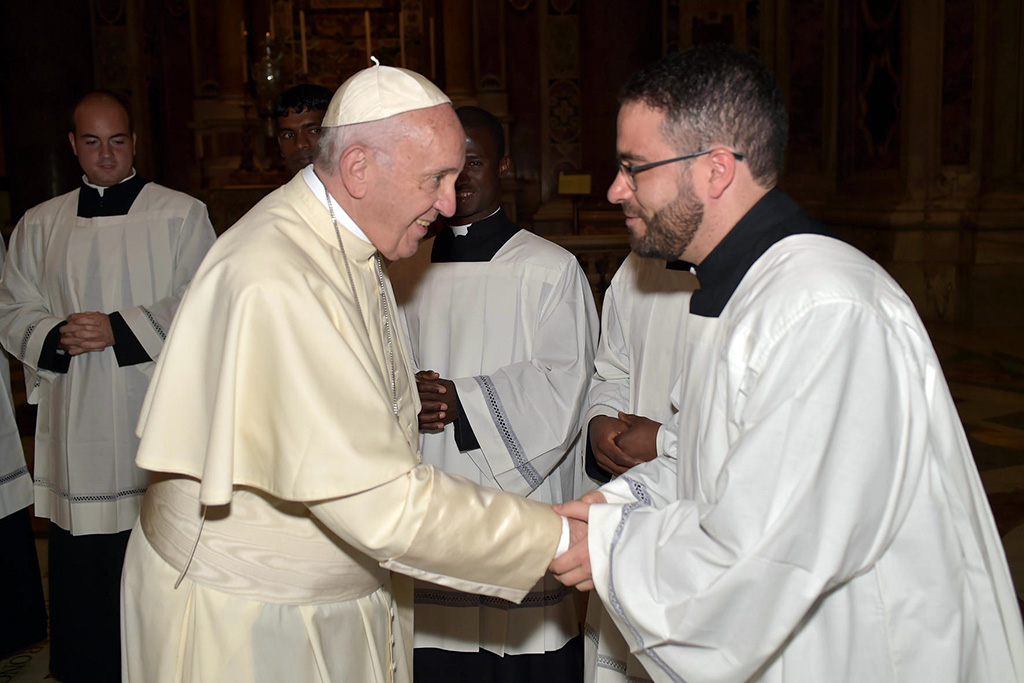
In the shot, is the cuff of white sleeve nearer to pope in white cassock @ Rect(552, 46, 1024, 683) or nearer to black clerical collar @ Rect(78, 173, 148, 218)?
pope in white cassock @ Rect(552, 46, 1024, 683)

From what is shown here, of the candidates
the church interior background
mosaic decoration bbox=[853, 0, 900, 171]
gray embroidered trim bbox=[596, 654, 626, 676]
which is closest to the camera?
gray embroidered trim bbox=[596, 654, 626, 676]

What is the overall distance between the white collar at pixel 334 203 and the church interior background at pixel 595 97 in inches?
214

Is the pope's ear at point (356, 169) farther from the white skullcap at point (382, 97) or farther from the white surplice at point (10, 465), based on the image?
the white surplice at point (10, 465)

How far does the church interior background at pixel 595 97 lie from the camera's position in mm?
9375

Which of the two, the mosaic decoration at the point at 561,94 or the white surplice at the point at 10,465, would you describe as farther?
the mosaic decoration at the point at 561,94

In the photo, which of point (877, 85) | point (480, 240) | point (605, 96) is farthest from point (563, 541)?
point (877, 85)

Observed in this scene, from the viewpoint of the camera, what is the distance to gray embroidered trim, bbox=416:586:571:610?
11.1 ft

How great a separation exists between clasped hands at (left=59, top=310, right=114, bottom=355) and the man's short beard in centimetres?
245

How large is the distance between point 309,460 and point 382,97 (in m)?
0.83

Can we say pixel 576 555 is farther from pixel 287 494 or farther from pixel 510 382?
pixel 510 382

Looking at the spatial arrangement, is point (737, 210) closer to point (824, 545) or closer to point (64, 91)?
point (824, 545)

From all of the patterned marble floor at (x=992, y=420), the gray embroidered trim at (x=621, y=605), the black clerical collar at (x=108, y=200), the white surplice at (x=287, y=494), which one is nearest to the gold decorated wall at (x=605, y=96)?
the patterned marble floor at (x=992, y=420)

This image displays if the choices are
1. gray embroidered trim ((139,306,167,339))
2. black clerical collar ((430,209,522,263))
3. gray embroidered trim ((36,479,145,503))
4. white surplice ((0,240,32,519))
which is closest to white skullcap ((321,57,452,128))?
black clerical collar ((430,209,522,263))

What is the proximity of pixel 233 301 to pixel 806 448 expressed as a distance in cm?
115
